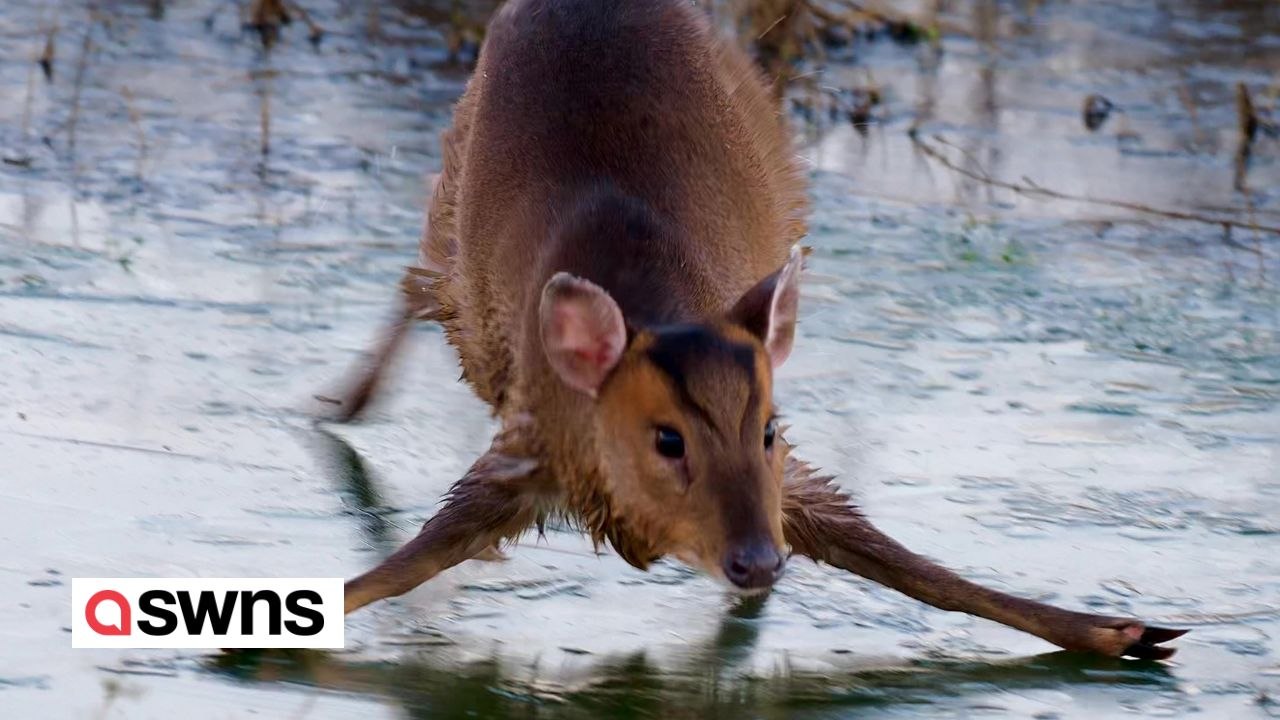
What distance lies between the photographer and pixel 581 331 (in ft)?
14.4

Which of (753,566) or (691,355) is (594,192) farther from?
(753,566)

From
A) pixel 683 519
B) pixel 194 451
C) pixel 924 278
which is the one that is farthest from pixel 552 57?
pixel 924 278

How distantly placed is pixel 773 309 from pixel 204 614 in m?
1.29

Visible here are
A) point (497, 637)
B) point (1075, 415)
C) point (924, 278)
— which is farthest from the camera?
point (924, 278)

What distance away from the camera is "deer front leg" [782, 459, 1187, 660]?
15.4ft

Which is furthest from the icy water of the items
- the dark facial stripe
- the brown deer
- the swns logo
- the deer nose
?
the dark facial stripe

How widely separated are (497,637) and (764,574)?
760mm

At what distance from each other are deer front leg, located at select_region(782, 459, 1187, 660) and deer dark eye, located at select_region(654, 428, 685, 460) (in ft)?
1.96

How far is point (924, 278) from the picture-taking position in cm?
776

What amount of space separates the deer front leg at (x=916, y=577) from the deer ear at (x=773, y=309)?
0.45 m

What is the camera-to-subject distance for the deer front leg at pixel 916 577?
470 centimetres

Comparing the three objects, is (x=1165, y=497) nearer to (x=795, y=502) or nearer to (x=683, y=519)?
(x=795, y=502)

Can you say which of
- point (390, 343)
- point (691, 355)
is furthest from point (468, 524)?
point (390, 343)

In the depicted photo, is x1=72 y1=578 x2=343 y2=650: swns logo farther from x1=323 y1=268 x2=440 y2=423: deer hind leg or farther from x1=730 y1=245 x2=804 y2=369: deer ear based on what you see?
x1=323 y1=268 x2=440 y2=423: deer hind leg
